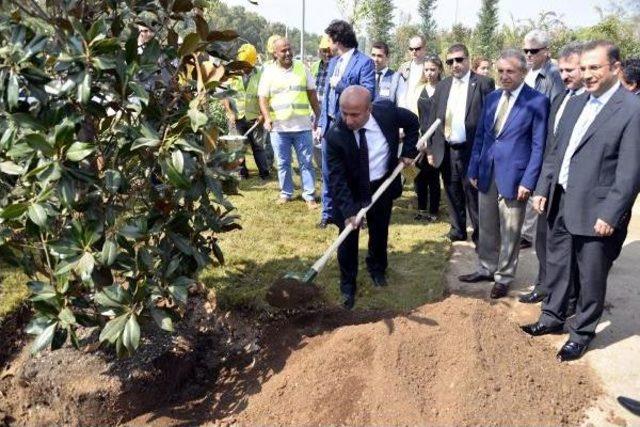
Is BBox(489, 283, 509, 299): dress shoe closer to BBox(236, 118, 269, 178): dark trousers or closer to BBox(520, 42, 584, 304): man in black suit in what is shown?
BBox(520, 42, 584, 304): man in black suit

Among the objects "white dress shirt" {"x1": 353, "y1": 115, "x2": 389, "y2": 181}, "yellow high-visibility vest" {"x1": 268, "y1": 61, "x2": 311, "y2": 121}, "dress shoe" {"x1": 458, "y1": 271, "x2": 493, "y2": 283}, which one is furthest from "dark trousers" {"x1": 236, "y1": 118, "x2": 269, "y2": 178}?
"dress shoe" {"x1": 458, "y1": 271, "x2": 493, "y2": 283}

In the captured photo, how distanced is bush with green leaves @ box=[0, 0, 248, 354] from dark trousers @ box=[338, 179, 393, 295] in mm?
1361

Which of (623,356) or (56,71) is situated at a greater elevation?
(56,71)

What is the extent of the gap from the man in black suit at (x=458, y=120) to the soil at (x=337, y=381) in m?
1.92

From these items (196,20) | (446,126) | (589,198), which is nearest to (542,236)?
(589,198)

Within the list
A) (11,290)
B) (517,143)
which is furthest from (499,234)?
(11,290)

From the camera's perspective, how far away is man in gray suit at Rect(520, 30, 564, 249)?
196 inches

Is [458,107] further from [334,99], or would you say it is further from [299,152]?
[299,152]

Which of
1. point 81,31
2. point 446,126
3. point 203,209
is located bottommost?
point 203,209

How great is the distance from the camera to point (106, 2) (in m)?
2.66

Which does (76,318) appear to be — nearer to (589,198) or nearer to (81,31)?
(81,31)

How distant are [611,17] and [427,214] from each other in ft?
76.1

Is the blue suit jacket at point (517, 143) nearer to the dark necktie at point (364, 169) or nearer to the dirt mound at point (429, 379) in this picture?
the dark necktie at point (364, 169)

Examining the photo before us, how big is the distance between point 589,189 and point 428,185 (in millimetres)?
3454
